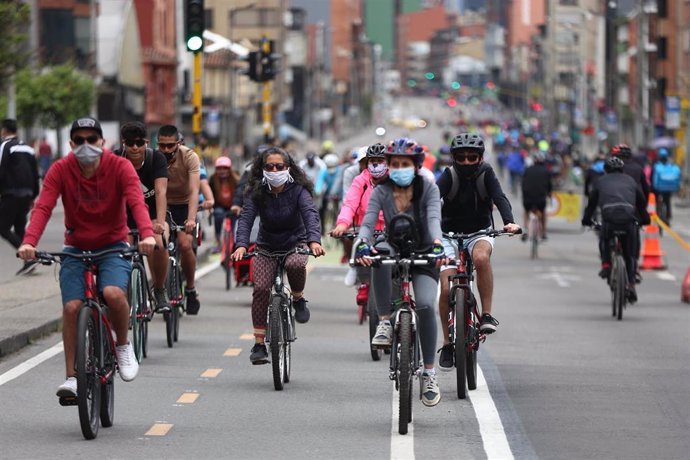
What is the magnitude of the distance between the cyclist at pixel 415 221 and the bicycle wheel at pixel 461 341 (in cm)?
76

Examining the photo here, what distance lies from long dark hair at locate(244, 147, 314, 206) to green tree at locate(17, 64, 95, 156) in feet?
173

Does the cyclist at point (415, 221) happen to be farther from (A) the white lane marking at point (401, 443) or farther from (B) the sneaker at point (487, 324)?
(B) the sneaker at point (487, 324)

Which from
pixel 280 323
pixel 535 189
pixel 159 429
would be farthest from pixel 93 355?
pixel 535 189

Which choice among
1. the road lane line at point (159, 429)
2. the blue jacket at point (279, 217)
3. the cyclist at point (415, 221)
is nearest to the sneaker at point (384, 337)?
the cyclist at point (415, 221)

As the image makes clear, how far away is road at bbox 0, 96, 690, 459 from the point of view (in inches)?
381

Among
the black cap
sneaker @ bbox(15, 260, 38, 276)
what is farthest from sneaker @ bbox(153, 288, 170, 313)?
sneaker @ bbox(15, 260, 38, 276)

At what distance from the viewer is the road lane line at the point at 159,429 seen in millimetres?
10117

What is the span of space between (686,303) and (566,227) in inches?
831

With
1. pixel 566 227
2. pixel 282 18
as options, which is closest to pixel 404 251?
pixel 566 227

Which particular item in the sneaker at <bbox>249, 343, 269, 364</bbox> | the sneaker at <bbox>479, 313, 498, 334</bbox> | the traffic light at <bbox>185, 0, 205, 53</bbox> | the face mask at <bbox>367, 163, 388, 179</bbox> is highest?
the traffic light at <bbox>185, 0, 205, 53</bbox>

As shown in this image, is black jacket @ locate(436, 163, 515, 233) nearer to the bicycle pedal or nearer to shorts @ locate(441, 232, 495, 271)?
shorts @ locate(441, 232, 495, 271)

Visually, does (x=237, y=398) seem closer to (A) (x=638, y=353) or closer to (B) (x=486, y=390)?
(B) (x=486, y=390)

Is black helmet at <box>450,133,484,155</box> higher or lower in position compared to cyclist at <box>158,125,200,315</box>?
higher

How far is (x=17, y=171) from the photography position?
74.1 feet
